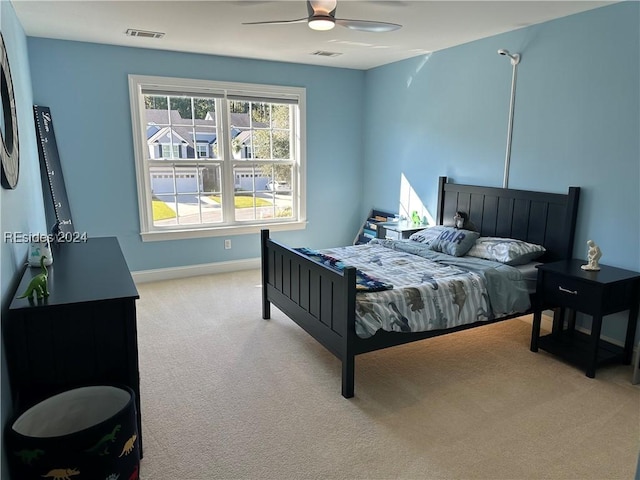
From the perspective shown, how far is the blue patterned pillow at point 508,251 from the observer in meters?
3.44

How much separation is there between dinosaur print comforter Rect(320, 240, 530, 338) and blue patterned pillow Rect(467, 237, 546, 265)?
12 centimetres

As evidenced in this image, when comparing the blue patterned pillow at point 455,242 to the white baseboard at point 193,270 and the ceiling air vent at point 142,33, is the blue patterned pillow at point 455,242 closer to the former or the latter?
the white baseboard at point 193,270

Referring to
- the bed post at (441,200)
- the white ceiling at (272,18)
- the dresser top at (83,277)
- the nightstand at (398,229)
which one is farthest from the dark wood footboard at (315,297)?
the bed post at (441,200)

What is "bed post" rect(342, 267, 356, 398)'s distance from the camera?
2523 mm

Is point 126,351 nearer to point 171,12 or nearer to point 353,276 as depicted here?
point 353,276

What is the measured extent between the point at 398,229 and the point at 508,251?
1.41 metres

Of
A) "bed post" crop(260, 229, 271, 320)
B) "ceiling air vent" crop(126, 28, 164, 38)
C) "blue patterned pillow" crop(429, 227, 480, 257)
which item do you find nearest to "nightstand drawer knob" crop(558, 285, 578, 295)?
"blue patterned pillow" crop(429, 227, 480, 257)

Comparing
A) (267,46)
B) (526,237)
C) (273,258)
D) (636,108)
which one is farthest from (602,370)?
(267,46)

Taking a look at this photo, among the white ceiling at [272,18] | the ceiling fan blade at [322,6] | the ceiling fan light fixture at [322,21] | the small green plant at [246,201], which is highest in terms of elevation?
the white ceiling at [272,18]

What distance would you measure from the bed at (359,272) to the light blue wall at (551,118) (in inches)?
4.7

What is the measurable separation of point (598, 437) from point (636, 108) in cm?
216

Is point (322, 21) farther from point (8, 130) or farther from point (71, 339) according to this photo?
point (71, 339)

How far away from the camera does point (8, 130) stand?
2.32 meters

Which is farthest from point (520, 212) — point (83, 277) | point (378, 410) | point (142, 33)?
point (142, 33)
